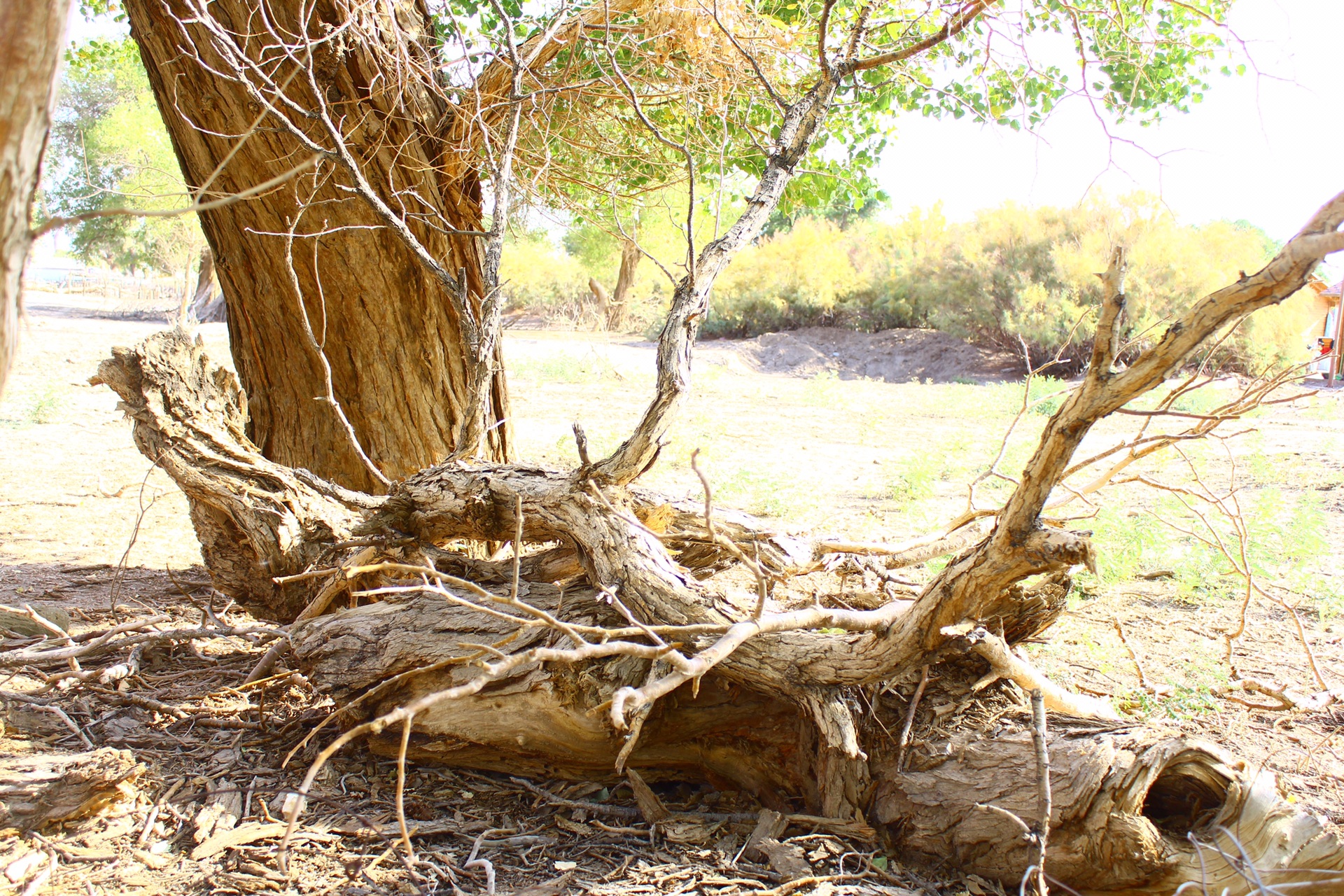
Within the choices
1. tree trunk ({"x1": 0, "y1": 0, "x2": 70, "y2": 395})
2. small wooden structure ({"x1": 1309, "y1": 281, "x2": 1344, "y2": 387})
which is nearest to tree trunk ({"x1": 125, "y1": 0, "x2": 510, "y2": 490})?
tree trunk ({"x1": 0, "y1": 0, "x2": 70, "y2": 395})

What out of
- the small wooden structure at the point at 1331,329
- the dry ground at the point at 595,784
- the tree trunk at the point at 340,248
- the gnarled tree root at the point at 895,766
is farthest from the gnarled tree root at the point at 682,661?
the small wooden structure at the point at 1331,329

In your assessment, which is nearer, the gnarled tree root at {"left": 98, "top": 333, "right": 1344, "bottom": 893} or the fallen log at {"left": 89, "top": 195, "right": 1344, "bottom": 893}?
the fallen log at {"left": 89, "top": 195, "right": 1344, "bottom": 893}

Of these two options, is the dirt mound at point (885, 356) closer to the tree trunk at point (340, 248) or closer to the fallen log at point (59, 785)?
the tree trunk at point (340, 248)

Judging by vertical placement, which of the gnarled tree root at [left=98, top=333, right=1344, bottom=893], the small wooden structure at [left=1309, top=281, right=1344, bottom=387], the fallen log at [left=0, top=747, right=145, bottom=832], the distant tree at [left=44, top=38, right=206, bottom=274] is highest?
the distant tree at [left=44, top=38, right=206, bottom=274]

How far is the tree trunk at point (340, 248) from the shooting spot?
3346 mm

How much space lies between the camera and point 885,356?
1686cm

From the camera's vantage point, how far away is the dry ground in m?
1.94

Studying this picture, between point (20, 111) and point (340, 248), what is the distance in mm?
2883

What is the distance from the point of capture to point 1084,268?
14.5 metres

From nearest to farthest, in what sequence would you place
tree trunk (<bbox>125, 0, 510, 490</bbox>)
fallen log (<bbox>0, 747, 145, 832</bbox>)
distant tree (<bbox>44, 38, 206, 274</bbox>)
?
fallen log (<bbox>0, 747, 145, 832</bbox>) → tree trunk (<bbox>125, 0, 510, 490</bbox>) → distant tree (<bbox>44, 38, 206, 274</bbox>)

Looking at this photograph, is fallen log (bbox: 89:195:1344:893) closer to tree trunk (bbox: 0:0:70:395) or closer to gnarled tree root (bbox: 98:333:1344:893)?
gnarled tree root (bbox: 98:333:1344:893)

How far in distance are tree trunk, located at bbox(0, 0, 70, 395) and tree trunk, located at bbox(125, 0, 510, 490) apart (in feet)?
7.90

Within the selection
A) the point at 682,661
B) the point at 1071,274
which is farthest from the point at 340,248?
the point at 1071,274

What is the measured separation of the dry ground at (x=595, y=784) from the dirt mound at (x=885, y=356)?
6.53m
